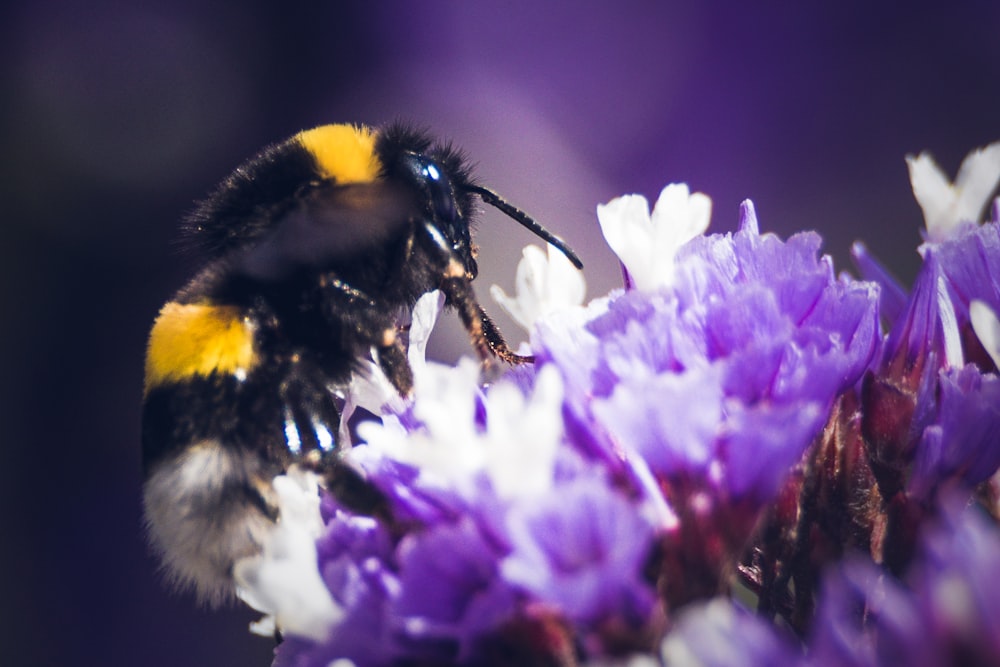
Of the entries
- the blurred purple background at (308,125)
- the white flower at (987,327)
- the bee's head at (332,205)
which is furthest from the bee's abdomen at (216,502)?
the blurred purple background at (308,125)

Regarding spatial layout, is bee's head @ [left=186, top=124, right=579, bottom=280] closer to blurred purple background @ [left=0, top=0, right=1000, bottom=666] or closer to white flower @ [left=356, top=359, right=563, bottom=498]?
white flower @ [left=356, top=359, right=563, bottom=498]

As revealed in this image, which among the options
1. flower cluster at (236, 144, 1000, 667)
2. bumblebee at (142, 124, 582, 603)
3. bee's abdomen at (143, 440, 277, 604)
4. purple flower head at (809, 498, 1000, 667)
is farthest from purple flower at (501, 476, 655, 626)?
bee's abdomen at (143, 440, 277, 604)

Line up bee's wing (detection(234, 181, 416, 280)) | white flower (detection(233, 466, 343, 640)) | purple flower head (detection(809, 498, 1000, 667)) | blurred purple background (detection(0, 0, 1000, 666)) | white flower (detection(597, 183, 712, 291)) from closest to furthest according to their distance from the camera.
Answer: purple flower head (detection(809, 498, 1000, 667)) → white flower (detection(233, 466, 343, 640)) → white flower (detection(597, 183, 712, 291)) → bee's wing (detection(234, 181, 416, 280)) → blurred purple background (detection(0, 0, 1000, 666))

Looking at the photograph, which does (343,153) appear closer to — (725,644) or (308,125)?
(725,644)

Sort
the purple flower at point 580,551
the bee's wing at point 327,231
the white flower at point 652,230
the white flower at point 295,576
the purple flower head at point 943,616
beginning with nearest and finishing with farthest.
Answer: the purple flower head at point 943,616 → the purple flower at point 580,551 → the white flower at point 295,576 → the white flower at point 652,230 → the bee's wing at point 327,231

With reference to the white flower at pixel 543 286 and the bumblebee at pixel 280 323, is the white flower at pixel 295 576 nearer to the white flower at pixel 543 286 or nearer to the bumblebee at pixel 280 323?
the bumblebee at pixel 280 323

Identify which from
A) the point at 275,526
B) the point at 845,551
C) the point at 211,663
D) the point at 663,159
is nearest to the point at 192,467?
the point at 275,526
